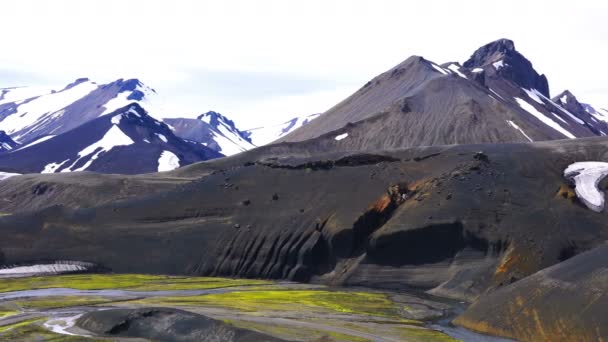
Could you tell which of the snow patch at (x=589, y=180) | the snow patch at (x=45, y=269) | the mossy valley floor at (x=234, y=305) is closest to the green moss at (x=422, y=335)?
the mossy valley floor at (x=234, y=305)

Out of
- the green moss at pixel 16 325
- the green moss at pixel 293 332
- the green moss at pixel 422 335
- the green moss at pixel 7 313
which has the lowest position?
the green moss at pixel 422 335

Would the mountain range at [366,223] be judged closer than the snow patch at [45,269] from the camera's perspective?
Yes

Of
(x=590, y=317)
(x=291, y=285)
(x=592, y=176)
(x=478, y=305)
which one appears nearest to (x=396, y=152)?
(x=592, y=176)

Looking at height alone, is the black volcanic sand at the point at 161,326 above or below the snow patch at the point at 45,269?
below

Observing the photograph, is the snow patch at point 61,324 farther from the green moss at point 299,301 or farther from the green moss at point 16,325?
the green moss at point 299,301

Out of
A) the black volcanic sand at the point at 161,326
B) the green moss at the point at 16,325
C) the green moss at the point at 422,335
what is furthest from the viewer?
the green moss at the point at 16,325

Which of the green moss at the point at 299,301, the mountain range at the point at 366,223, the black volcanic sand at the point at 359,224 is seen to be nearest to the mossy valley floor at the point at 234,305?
the green moss at the point at 299,301

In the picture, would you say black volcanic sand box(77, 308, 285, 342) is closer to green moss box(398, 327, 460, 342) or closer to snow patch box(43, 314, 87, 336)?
snow patch box(43, 314, 87, 336)

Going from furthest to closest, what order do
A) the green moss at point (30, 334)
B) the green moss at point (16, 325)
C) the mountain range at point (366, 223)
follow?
1. the mountain range at point (366, 223)
2. the green moss at point (16, 325)
3. the green moss at point (30, 334)
